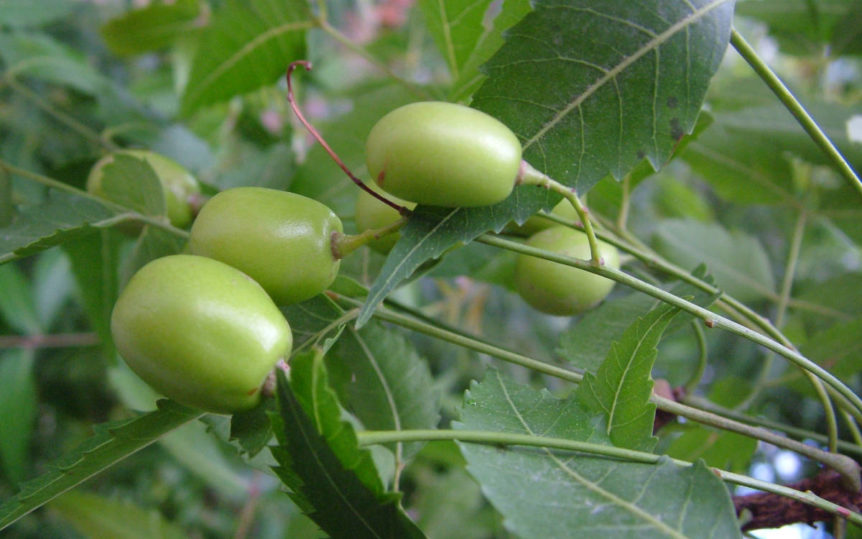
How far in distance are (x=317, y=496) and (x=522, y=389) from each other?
201 millimetres

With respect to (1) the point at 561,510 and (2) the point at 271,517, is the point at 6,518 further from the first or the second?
(2) the point at 271,517

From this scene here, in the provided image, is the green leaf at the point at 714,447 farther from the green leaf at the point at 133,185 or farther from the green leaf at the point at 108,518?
the green leaf at the point at 108,518

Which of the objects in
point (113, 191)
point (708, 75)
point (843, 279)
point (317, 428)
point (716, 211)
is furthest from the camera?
point (716, 211)

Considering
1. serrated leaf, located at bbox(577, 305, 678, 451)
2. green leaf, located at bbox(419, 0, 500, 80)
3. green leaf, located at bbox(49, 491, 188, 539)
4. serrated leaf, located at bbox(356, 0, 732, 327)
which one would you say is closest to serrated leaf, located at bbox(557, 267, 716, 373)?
serrated leaf, located at bbox(577, 305, 678, 451)

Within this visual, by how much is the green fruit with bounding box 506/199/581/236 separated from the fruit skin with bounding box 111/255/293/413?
34cm

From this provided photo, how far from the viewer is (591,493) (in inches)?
20.7

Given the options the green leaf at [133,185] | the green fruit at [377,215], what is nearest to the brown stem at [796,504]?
the green fruit at [377,215]

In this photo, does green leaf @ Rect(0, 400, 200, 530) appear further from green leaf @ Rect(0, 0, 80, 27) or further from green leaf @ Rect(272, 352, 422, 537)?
green leaf @ Rect(0, 0, 80, 27)

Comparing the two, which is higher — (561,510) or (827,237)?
(561,510)

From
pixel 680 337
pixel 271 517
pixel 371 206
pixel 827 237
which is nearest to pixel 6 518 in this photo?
pixel 371 206

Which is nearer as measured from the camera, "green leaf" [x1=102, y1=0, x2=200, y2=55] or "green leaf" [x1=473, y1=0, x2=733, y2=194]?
"green leaf" [x1=473, y1=0, x2=733, y2=194]

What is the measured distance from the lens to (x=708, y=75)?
1.97ft

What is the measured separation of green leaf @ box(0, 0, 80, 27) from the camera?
1147mm

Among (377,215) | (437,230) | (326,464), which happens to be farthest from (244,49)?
(326,464)
